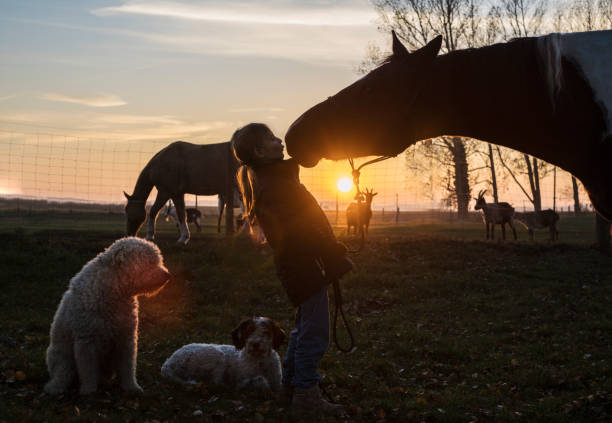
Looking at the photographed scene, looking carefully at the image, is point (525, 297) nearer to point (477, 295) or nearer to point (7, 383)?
point (477, 295)

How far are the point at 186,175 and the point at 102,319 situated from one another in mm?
10892

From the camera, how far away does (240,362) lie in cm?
619

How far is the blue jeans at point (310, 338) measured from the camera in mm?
4723

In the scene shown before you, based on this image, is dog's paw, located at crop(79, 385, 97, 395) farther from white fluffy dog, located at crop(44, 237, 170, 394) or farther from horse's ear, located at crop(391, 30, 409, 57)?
horse's ear, located at crop(391, 30, 409, 57)

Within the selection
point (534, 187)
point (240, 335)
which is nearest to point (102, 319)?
point (240, 335)

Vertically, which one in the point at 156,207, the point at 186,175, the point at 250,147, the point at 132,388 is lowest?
the point at 132,388

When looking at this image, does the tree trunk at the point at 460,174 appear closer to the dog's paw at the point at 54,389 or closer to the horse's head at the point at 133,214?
the horse's head at the point at 133,214

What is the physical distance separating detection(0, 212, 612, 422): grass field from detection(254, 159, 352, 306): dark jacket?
4.17ft

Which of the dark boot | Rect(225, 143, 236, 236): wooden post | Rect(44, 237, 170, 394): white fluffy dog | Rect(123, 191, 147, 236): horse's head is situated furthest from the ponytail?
Rect(225, 143, 236, 236): wooden post

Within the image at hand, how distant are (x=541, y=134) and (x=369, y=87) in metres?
0.79

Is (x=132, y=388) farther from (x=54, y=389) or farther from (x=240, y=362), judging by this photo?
(x=240, y=362)

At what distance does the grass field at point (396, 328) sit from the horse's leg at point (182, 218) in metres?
0.55

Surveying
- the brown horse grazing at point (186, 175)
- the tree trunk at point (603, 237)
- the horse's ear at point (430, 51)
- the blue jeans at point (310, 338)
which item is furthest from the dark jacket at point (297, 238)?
the tree trunk at point (603, 237)

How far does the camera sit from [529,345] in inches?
320
